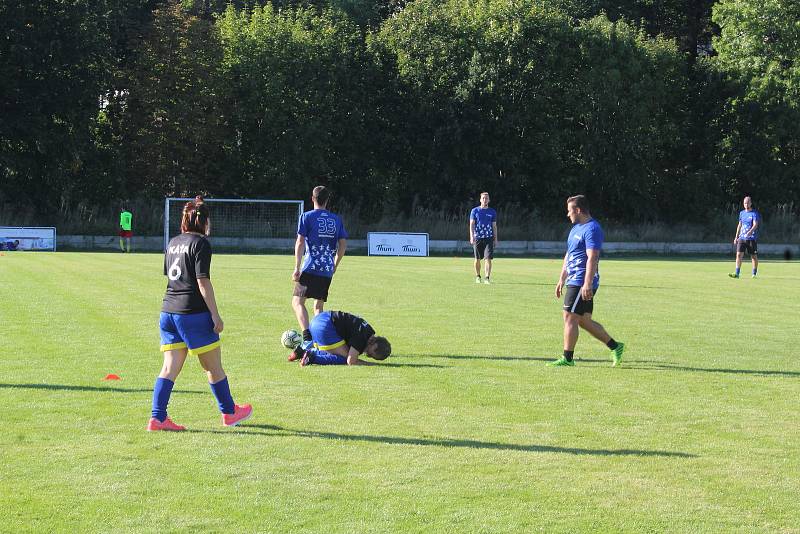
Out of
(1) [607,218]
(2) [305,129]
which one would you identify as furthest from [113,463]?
(1) [607,218]

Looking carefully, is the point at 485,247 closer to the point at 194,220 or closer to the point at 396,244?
the point at 194,220

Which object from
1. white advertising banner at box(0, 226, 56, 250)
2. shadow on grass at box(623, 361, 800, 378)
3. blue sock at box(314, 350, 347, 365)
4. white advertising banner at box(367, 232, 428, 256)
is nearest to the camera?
shadow on grass at box(623, 361, 800, 378)

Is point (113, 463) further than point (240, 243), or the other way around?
point (240, 243)

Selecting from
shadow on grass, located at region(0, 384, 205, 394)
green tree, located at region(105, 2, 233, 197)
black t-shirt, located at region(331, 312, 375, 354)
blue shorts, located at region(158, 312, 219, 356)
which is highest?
green tree, located at region(105, 2, 233, 197)

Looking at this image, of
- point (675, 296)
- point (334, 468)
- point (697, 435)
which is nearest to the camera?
point (334, 468)

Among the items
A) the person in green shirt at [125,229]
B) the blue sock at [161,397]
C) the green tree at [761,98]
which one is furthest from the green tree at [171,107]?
the blue sock at [161,397]

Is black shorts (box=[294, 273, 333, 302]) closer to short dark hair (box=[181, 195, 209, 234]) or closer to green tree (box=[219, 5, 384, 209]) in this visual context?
short dark hair (box=[181, 195, 209, 234])

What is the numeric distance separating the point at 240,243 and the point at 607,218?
70.5 feet

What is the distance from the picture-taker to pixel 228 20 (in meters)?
52.0

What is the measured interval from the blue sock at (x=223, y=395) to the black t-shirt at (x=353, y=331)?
3467 mm

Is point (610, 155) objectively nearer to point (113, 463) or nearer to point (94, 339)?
point (94, 339)

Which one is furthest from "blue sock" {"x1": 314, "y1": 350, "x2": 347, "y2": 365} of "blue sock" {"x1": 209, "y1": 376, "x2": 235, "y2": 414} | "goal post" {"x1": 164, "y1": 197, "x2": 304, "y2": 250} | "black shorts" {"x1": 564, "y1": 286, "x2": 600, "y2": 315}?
"goal post" {"x1": 164, "y1": 197, "x2": 304, "y2": 250}

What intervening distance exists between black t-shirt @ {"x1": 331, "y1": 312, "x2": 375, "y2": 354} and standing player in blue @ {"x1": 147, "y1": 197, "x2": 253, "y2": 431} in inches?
142

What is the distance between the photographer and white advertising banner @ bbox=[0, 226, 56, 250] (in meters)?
41.0
